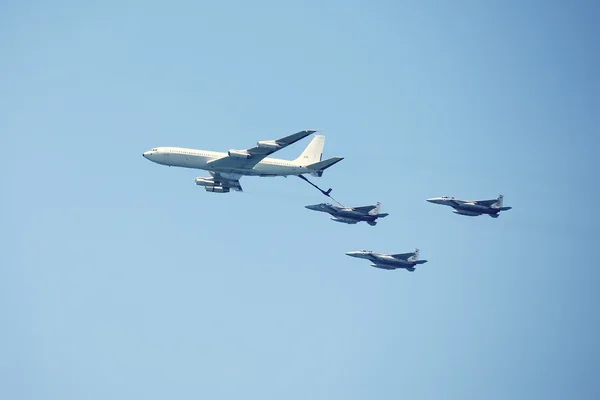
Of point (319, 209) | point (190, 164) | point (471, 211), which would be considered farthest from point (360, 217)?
point (190, 164)

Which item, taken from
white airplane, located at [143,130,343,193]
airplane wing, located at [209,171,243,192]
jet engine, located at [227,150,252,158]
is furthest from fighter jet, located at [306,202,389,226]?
jet engine, located at [227,150,252,158]

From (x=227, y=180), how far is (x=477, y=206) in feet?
103

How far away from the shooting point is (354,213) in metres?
104

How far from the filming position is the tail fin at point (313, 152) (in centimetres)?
10374

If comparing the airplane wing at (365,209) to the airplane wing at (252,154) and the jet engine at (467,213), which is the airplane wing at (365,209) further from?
the airplane wing at (252,154)

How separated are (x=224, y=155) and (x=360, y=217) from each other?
61.0ft

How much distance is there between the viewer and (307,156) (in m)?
105

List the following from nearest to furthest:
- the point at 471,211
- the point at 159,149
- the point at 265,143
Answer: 1. the point at 265,143
2. the point at 159,149
3. the point at 471,211

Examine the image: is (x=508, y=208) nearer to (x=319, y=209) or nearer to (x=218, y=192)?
(x=319, y=209)

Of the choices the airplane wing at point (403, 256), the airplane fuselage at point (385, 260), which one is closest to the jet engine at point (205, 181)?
the airplane fuselage at point (385, 260)

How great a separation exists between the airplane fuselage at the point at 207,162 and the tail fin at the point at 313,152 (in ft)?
7.22

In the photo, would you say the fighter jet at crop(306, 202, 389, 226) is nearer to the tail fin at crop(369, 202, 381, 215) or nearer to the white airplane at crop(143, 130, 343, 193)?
the tail fin at crop(369, 202, 381, 215)

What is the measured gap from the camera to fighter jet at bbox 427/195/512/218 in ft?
349

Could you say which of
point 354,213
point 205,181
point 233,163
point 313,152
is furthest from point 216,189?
point 354,213
